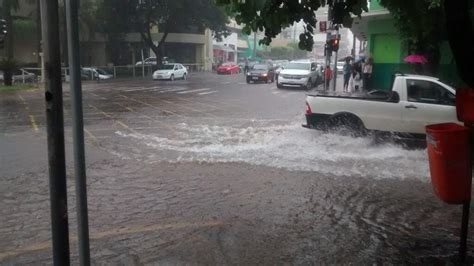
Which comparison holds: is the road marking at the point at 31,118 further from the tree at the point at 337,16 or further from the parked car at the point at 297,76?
the parked car at the point at 297,76


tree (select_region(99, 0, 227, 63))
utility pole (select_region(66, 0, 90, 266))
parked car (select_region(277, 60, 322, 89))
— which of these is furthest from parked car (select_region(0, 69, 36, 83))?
utility pole (select_region(66, 0, 90, 266))

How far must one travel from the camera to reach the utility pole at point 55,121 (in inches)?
118

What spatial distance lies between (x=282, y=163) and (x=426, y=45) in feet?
35.6

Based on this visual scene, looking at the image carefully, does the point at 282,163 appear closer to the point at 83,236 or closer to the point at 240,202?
the point at 240,202

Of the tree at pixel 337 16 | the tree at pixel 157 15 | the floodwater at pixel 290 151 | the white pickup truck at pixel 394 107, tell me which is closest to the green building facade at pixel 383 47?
the floodwater at pixel 290 151

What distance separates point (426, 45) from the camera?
18078 mm

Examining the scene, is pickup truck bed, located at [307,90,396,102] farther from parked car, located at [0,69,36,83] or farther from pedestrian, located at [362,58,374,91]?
parked car, located at [0,69,36,83]

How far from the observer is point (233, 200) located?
708 cm

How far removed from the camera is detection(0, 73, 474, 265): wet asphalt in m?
5.18

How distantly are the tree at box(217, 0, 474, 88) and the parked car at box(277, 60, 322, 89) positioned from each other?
23.7 meters

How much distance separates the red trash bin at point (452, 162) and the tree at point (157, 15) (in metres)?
43.2

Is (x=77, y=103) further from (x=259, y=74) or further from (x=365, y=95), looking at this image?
(x=259, y=74)

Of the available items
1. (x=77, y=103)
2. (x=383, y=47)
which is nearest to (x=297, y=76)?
(x=383, y=47)

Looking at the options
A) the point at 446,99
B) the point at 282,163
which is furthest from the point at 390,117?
the point at 282,163
